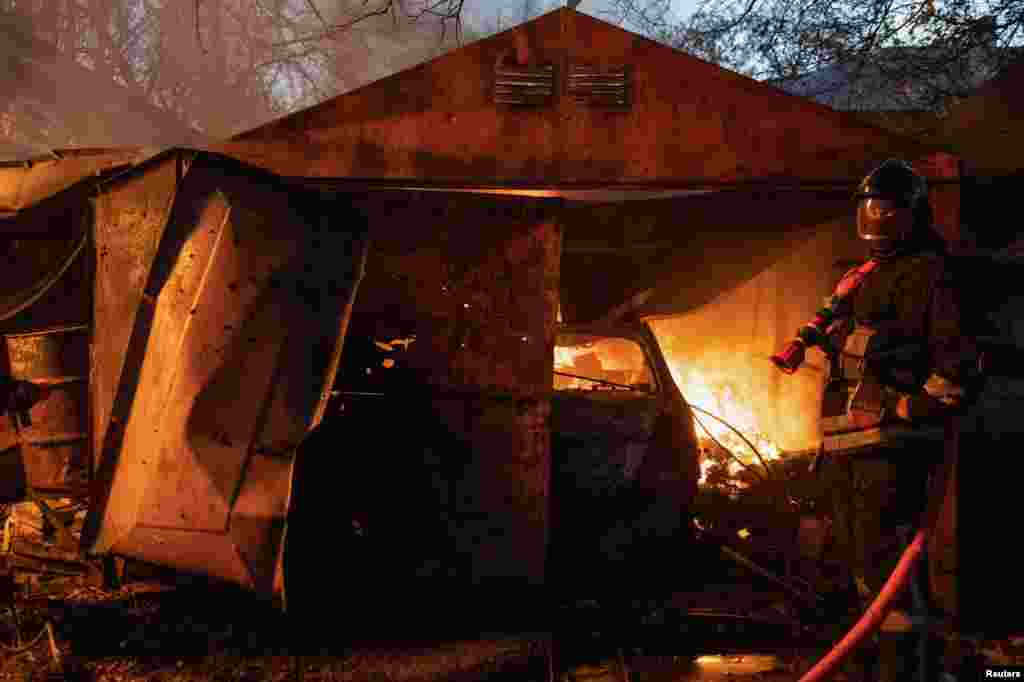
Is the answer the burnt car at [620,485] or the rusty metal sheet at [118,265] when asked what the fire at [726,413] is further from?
the rusty metal sheet at [118,265]

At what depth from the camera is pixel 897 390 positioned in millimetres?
3229

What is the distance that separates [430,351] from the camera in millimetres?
4152

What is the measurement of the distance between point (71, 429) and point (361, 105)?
2.99m

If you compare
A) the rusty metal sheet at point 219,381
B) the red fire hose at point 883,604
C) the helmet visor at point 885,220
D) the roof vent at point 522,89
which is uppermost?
the roof vent at point 522,89

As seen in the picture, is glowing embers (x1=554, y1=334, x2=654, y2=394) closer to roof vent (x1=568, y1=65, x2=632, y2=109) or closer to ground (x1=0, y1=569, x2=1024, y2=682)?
roof vent (x1=568, y1=65, x2=632, y2=109)

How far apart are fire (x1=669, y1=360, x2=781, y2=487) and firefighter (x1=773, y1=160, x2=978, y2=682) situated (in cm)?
413

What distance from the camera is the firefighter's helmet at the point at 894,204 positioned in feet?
10.8

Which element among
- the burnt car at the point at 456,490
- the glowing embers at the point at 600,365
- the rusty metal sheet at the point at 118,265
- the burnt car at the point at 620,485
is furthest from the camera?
the glowing embers at the point at 600,365

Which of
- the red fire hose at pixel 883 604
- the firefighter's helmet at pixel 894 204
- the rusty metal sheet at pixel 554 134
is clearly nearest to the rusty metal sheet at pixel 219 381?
the rusty metal sheet at pixel 554 134

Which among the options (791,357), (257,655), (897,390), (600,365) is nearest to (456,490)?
(257,655)

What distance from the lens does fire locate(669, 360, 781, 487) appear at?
787cm

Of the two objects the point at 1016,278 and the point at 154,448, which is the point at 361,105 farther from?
the point at 1016,278

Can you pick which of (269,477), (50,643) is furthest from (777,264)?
(50,643)

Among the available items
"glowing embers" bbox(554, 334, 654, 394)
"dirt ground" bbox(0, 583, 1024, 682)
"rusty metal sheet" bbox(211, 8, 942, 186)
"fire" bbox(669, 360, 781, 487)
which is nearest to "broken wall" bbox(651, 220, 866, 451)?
"fire" bbox(669, 360, 781, 487)
